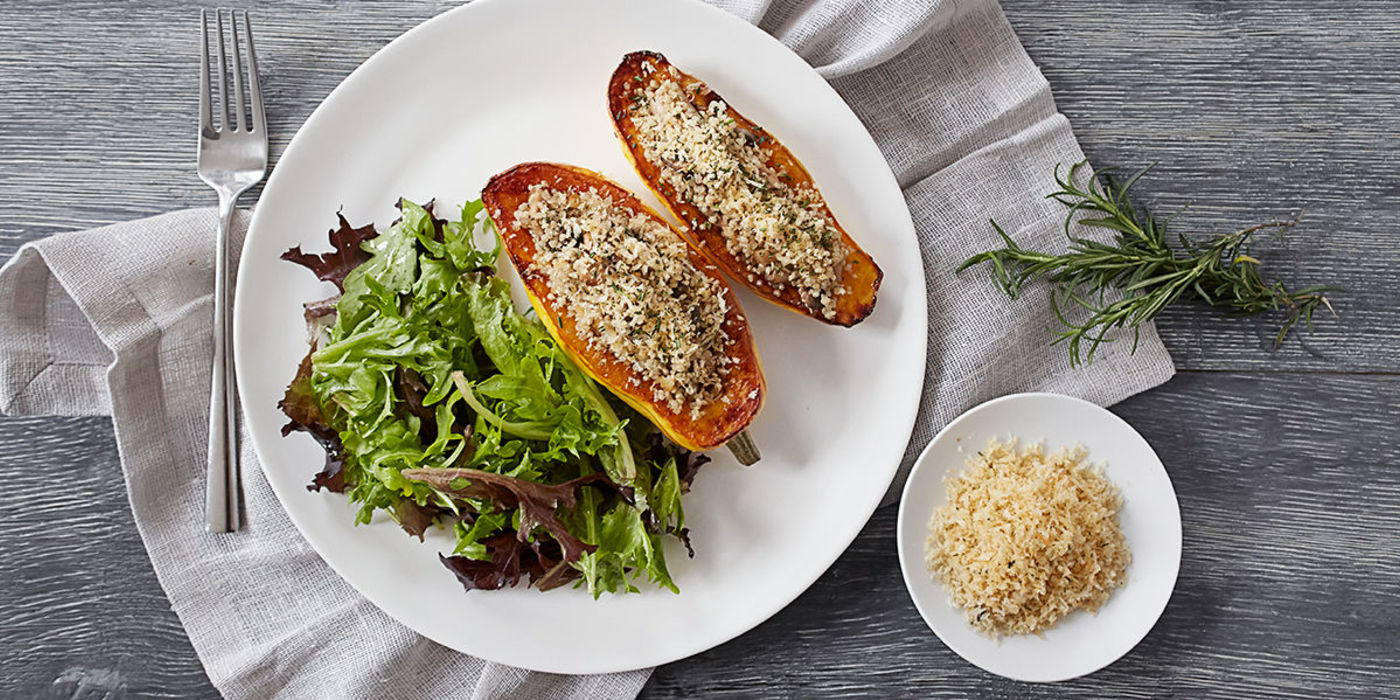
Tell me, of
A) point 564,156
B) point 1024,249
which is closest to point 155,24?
point 564,156

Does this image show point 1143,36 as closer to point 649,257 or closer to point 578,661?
point 649,257

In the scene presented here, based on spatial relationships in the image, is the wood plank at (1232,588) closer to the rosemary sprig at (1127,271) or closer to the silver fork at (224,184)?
the rosemary sprig at (1127,271)

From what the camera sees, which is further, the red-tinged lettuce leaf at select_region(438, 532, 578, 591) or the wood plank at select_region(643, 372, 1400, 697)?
the wood plank at select_region(643, 372, 1400, 697)

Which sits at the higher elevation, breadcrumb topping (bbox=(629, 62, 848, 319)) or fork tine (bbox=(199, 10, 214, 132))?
fork tine (bbox=(199, 10, 214, 132))

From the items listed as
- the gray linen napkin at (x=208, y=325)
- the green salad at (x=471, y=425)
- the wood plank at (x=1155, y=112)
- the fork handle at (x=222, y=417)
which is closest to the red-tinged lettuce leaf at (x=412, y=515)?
the green salad at (x=471, y=425)

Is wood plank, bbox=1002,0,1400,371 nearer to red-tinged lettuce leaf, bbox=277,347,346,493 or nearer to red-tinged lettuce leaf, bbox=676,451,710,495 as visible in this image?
red-tinged lettuce leaf, bbox=676,451,710,495

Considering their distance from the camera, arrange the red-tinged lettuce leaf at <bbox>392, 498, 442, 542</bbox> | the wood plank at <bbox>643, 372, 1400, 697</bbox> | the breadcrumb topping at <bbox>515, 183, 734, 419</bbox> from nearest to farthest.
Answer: the breadcrumb topping at <bbox>515, 183, 734, 419</bbox>, the red-tinged lettuce leaf at <bbox>392, 498, 442, 542</bbox>, the wood plank at <bbox>643, 372, 1400, 697</bbox>

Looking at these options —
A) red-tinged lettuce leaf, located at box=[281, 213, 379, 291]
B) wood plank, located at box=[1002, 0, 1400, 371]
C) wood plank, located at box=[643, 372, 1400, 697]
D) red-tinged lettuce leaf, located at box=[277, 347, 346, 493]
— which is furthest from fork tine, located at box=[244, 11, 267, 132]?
wood plank, located at box=[1002, 0, 1400, 371]
